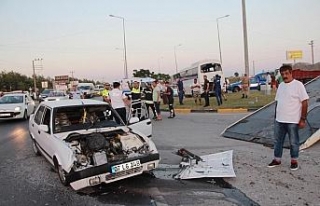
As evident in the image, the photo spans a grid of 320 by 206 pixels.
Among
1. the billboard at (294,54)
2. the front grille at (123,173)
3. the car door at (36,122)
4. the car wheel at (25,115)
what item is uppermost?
the billboard at (294,54)

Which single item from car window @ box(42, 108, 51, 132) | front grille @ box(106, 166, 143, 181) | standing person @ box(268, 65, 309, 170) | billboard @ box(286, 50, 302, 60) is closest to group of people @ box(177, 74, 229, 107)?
car window @ box(42, 108, 51, 132)

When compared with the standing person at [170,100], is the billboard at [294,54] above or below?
above

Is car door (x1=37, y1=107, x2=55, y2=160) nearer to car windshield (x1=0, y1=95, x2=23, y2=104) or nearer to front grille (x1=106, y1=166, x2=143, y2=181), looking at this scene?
front grille (x1=106, y1=166, x2=143, y2=181)

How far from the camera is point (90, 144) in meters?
5.54

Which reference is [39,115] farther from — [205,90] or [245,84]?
[245,84]

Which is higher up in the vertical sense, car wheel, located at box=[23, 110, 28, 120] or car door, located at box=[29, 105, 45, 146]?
car door, located at box=[29, 105, 45, 146]

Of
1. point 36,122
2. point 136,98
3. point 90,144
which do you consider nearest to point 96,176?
point 90,144

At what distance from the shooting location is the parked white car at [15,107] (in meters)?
16.4

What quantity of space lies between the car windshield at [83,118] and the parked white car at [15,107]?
10.8m

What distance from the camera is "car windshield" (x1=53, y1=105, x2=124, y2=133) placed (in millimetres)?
6523

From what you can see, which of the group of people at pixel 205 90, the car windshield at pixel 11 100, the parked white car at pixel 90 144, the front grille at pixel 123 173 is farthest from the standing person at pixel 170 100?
the front grille at pixel 123 173

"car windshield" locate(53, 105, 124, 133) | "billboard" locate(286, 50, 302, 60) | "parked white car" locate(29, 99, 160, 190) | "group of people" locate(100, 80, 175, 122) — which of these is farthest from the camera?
"billboard" locate(286, 50, 302, 60)

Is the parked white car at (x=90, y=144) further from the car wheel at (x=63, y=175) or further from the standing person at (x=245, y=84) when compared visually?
the standing person at (x=245, y=84)

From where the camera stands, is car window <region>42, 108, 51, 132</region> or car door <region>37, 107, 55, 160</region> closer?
car door <region>37, 107, 55, 160</region>
